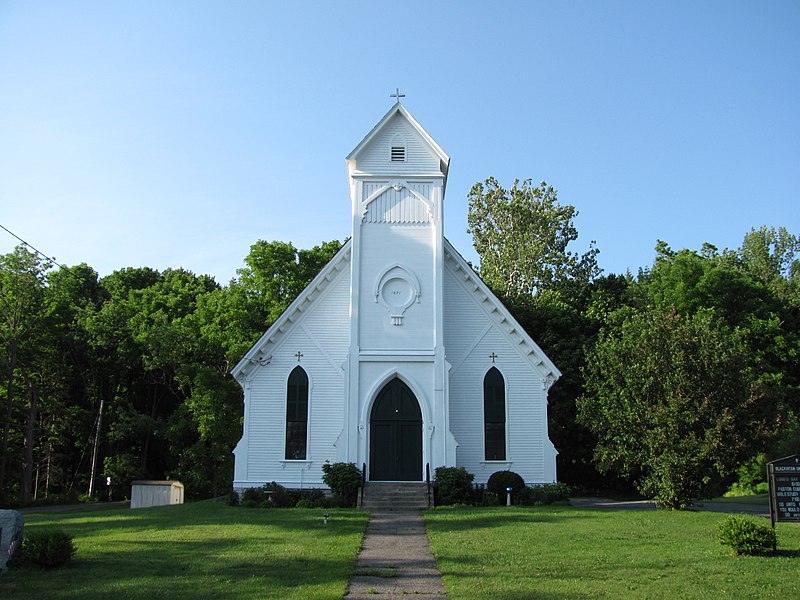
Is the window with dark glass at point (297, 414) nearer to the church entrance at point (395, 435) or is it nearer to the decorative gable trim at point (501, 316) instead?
the church entrance at point (395, 435)

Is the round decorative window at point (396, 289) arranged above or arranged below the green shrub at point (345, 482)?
above

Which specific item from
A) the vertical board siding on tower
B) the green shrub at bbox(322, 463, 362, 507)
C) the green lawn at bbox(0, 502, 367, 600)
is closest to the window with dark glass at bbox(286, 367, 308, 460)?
the green shrub at bbox(322, 463, 362, 507)

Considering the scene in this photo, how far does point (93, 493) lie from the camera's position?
42281 millimetres

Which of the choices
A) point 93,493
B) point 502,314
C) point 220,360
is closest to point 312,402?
point 502,314

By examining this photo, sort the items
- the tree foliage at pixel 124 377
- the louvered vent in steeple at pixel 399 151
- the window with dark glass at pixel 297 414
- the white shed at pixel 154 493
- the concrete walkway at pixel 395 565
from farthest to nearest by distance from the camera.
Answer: the tree foliage at pixel 124 377, the white shed at pixel 154 493, the louvered vent in steeple at pixel 399 151, the window with dark glass at pixel 297 414, the concrete walkway at pixel 395 565

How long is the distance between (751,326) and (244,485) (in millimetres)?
28818

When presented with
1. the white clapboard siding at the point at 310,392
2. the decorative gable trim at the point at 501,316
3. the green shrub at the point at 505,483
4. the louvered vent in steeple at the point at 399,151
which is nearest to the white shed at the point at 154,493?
the white clapboard siding at the point at 310,392

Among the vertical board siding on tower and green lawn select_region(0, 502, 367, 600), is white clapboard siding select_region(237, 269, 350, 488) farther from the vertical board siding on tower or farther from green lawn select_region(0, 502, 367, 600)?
green lawn select_region(0, 502, 367, 600)

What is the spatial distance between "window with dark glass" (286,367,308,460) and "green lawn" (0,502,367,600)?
18.2 ft

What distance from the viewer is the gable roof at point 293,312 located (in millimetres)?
26922

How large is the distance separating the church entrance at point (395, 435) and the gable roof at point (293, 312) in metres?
4.25

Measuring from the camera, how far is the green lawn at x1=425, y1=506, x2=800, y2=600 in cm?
1120

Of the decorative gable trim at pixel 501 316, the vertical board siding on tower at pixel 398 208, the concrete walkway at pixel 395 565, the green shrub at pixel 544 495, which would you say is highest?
the vertical board siding on tower at pixel 398 208

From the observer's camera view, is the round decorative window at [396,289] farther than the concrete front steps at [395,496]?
Yes
